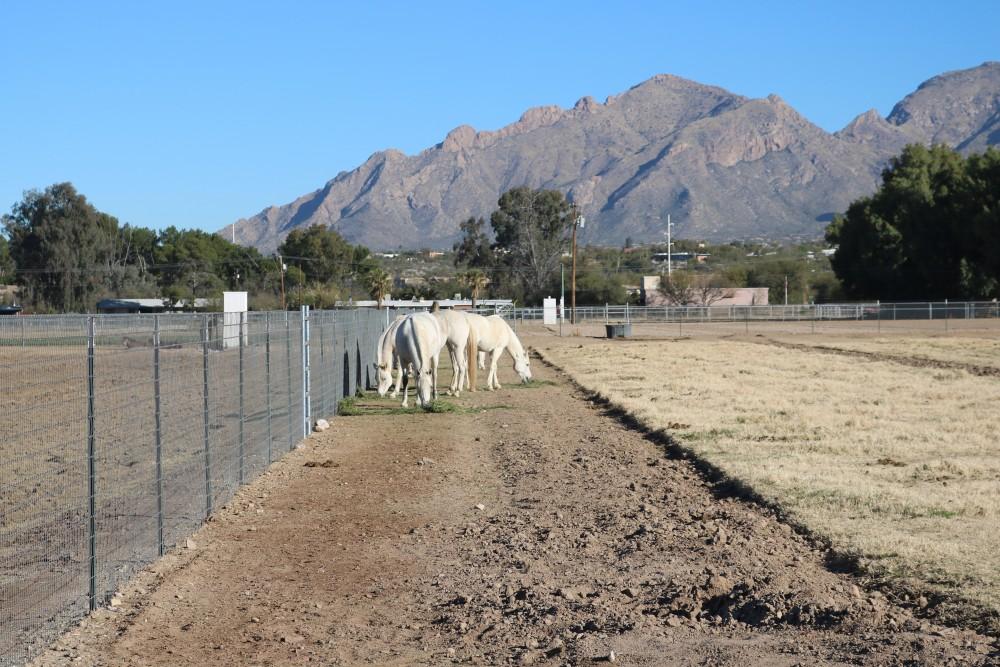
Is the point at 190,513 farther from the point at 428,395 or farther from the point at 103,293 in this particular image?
the point at 103,293

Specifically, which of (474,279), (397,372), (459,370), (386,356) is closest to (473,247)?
(474,279)

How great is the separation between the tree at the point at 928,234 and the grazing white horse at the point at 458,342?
64587 mm

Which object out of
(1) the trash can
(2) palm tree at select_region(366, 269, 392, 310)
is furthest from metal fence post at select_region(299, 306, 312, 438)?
(2) palm tree at select_region(366, 269, 392, 310)

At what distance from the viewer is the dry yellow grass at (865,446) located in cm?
920

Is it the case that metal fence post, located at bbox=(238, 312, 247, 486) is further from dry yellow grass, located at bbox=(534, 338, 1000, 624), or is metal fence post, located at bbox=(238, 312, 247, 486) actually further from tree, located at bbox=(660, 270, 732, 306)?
tree, located at bbox=(660, 270, 732, 306)

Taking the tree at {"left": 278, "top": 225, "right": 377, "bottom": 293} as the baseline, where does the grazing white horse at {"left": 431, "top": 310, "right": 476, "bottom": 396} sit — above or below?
below

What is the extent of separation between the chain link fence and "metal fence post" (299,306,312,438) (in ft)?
0.14

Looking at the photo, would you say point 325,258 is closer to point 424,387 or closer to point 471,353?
point 471,353

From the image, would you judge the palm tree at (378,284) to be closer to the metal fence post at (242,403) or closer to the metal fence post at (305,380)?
the metal fence post at (305,380)

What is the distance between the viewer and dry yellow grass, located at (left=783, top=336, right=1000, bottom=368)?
36.8 m

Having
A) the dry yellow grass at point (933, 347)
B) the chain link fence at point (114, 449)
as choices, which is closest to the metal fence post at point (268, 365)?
the chain link fence at point (114, 449)

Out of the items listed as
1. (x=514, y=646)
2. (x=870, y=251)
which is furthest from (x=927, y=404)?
(x=870, y=251)

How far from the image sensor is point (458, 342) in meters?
24.4

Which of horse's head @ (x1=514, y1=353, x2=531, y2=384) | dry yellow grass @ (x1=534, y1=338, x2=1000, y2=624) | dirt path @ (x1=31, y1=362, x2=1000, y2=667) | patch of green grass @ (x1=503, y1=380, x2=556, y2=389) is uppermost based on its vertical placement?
horse's head @ (x1=514, y1=353, x2=531, y2=384)
